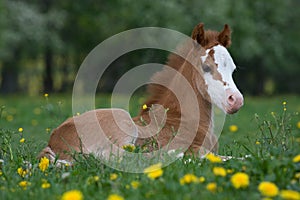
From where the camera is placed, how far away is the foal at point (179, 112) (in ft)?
15.8

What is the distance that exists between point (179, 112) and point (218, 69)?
1.94ft

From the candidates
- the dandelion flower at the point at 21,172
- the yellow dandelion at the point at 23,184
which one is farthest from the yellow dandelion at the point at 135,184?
the dandelion flower at the point at 21,172

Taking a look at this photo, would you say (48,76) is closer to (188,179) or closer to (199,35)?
(199,35)

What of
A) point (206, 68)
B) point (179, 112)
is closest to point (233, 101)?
point (206, 68)

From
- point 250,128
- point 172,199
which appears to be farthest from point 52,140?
point 250,128

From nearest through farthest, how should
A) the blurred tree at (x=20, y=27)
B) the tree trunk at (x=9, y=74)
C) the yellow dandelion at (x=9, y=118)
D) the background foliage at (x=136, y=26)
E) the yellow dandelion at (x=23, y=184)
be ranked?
the yellow dandelion at (x=23, y=184) < the yellow dandelion at (x=9, y=118) < the blurred tree at (x=20, y=27) < the background foliage at (x=136, y=26) < the tree trunk at (x=9, y=74)

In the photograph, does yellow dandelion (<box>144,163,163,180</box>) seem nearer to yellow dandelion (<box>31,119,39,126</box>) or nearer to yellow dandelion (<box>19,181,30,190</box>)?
yellow dandelion (<box>19,181,30,190</box>)

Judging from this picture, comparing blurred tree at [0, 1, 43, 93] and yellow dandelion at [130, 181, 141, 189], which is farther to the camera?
blurred tree at [0, 1, 43, 93]

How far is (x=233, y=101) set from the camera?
4668 mm

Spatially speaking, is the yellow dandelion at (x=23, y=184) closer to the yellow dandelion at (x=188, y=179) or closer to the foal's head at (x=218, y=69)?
the yellow dandelion at (x=188, y=179)

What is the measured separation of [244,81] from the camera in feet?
97.6

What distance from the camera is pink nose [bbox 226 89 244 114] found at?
4645 mm

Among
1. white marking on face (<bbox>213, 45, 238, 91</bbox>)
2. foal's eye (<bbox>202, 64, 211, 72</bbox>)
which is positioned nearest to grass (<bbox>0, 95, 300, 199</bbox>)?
white marking on face (<bbox>213, 45, 238, 91</bbox>)

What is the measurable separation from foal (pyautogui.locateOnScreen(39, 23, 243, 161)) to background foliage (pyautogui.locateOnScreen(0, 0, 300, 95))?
1363 centimetres
